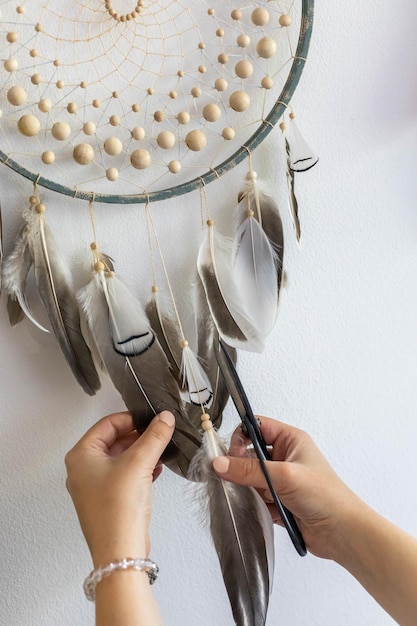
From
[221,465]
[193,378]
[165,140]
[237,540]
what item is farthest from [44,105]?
[237,540]

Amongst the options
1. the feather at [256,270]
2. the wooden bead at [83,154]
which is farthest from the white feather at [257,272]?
the wooden bead at [83,154]

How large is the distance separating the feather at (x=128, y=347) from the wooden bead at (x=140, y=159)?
143mm

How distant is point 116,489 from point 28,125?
0.45 meters

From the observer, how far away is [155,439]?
74cm

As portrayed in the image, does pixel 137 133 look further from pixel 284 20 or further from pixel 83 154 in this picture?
pixel 284 20

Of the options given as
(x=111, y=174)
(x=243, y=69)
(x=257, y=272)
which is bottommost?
(x=257, y=272)

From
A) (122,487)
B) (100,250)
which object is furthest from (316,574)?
(100,250)

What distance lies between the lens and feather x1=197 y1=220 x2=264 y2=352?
0.80 metres

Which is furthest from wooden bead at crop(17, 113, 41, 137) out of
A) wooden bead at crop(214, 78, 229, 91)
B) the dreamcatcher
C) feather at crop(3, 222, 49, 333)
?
wooden bead at crop(214, 78, 229, 91)

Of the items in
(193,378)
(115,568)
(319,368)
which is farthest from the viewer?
(319,368)

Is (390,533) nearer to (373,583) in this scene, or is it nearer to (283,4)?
(373,583)

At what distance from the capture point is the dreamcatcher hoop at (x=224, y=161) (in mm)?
743

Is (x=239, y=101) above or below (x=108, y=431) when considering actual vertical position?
above

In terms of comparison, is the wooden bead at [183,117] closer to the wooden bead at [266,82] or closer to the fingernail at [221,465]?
the wooden bead at [266,82]
